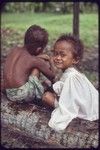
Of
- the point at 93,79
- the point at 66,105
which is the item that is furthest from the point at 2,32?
the point at 66,105

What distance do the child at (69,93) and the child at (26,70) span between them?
28 cm

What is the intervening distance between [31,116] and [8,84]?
58 cm

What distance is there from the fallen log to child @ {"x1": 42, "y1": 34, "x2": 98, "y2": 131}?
0.30ft

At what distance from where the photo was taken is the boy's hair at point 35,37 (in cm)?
448

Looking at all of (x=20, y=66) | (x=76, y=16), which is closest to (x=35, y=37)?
(x=20, y=66)

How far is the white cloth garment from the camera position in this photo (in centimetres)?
408

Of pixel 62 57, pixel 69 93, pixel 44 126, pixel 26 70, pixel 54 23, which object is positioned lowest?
pixel 44 126

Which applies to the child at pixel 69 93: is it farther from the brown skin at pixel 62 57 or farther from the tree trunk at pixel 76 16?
the tree trunk at pixel 76 16

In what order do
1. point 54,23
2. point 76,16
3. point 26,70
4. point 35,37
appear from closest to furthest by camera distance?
point 35,37
point 26,70
point 76,16
point 54,23

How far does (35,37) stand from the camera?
449 cm

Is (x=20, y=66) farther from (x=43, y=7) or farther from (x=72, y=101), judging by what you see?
(x=43, y=7)

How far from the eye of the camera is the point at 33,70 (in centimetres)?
464

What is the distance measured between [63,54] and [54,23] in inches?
345

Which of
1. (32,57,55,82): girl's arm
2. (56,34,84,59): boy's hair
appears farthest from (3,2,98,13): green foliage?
(56,34,84,59): boy's hair
